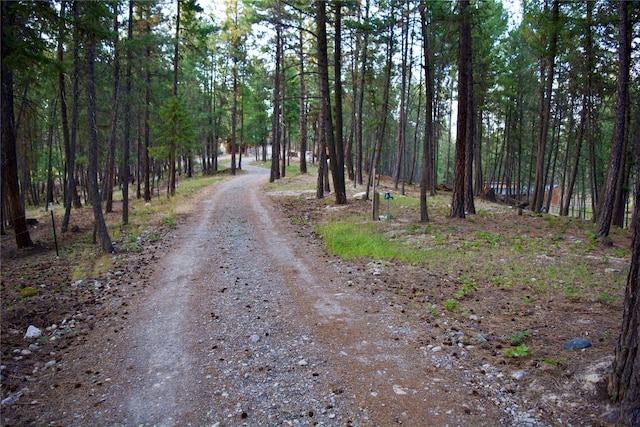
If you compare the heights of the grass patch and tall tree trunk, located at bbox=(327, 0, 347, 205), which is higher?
tall tree trunk, located at bbox=(327, 0, 347, 205)

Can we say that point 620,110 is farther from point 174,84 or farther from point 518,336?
point 174,84

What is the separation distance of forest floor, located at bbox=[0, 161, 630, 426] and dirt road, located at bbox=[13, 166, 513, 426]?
0.07 feet

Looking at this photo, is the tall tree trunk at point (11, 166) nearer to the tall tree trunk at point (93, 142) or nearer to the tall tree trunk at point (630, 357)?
the tall tree trunk at point (93, 142)

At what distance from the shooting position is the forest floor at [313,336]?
3822 mm

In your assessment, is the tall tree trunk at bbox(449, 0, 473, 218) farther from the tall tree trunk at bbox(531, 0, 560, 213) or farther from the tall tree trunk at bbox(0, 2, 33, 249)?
the tall tree trunk at bbox(0, 2, 33, 249)

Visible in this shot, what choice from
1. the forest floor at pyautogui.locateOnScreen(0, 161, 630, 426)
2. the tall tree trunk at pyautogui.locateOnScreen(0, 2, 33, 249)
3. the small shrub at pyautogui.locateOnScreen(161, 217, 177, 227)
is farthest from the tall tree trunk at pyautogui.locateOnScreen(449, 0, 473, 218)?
the tall tree trunk at pyautogui.locateOnScreen(0, 2, 33, 249)

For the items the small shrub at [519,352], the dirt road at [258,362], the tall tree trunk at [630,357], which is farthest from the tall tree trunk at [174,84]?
the tall tree trunk at [630,357]

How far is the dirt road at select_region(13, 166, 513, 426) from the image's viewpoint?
378 centimetres

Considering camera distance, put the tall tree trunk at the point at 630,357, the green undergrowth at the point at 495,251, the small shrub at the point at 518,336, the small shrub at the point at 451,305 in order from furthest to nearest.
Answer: the green undergrowth at the point at 495,251
the small shrub at the point at 451,305
the small shrub at the point at 518,336
the tall tree trunk at the point at 630,357

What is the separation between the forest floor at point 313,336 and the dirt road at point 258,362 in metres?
0.02

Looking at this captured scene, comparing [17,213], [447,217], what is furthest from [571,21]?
[17,213]

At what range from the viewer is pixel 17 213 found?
12.8 m

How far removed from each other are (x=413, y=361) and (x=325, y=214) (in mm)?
11043

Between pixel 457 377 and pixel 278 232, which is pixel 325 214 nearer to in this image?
pixel 278 232
